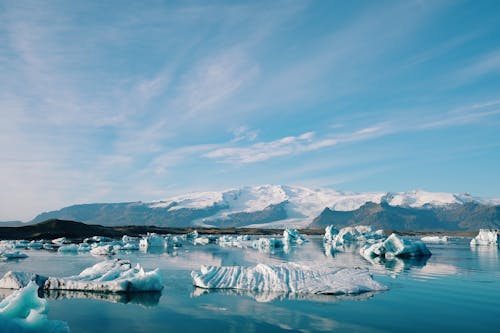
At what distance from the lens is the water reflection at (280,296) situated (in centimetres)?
1408

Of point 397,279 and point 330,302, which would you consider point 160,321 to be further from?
point 397,279

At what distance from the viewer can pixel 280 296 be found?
47.9 feet

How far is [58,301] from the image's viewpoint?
13.5 m

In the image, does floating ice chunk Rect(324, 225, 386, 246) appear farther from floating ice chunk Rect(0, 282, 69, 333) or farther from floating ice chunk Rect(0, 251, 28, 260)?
floating ice chunk Rect(0, 282, 69, 333)

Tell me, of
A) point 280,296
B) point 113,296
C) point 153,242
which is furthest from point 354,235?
point 113,296

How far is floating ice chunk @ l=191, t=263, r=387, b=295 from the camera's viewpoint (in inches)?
617

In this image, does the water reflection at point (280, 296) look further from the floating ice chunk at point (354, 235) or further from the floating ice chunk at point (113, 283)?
the floating ice chunk at point (354, 235)

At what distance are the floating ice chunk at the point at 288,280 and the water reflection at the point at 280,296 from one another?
408mm

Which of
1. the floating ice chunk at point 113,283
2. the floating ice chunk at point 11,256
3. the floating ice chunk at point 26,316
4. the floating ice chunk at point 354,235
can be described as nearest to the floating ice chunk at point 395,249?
the floating ice chunk at point 113,283

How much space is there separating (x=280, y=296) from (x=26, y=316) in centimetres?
827

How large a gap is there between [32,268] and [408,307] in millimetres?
19619

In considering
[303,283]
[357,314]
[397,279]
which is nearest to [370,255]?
[397,279]

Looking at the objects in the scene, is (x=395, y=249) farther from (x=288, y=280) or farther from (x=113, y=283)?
(x=113, y=283)

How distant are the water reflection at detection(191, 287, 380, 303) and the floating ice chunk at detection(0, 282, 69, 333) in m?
6.77
